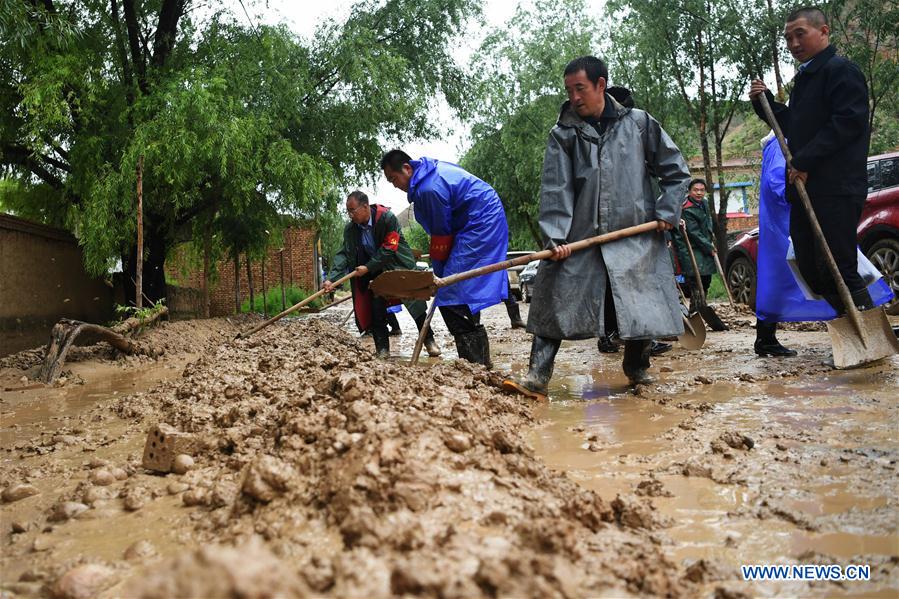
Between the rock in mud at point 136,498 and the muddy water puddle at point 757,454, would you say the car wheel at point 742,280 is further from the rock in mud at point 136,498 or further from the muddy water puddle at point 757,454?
the rock in mud at point 136,498

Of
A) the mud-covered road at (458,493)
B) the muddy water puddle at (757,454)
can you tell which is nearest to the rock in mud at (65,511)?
the mud-covered road at (458,493)

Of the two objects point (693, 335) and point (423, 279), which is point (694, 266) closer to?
point (693, 335)

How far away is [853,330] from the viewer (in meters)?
4.77

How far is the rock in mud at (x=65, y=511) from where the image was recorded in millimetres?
2484

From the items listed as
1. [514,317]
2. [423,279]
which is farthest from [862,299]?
[514,317]

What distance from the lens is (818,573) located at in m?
1.82

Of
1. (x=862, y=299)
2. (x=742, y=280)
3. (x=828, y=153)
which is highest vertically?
(x=828, y=153)

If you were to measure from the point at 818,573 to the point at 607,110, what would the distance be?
10.8 ft

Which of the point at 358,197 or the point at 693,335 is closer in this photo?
the point at 693,335

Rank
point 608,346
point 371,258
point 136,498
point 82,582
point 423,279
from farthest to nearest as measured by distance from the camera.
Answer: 1. point 371,258
2. point 608,346
3. point 423,279
4. point 136,498
5. point 82,582

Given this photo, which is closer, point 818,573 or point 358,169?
point 818,573

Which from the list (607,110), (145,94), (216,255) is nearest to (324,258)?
(216,255)

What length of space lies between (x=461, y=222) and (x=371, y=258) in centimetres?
219

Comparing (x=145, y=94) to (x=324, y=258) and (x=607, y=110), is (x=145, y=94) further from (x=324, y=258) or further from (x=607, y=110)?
(x=324, y=258)
